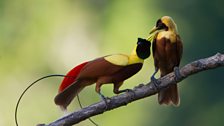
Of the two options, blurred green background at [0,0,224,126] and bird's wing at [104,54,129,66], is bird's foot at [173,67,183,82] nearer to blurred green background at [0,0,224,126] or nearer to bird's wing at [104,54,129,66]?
bird's wing at [104,54,129,66]

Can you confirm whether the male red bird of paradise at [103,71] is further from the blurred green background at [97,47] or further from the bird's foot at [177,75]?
the blurred green background at [97,47]

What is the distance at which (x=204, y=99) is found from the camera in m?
7.19

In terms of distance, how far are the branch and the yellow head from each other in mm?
116

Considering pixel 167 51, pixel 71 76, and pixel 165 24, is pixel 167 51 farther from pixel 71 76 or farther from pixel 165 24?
pixel 71 76

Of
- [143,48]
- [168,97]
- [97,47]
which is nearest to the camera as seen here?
[143,48]

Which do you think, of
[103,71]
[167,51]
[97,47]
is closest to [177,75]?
[167,51]

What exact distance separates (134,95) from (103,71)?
0.13m

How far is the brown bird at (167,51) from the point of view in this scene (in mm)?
2412

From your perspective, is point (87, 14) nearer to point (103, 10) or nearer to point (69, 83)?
point (103, 10)

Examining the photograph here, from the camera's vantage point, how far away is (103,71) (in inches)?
91.3

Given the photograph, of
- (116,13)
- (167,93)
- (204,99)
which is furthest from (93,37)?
(167,93)

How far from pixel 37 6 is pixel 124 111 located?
2.42 metres

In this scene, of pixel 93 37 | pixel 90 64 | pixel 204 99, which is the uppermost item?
pixel 90 64

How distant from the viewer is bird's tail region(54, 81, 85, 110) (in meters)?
2.31
